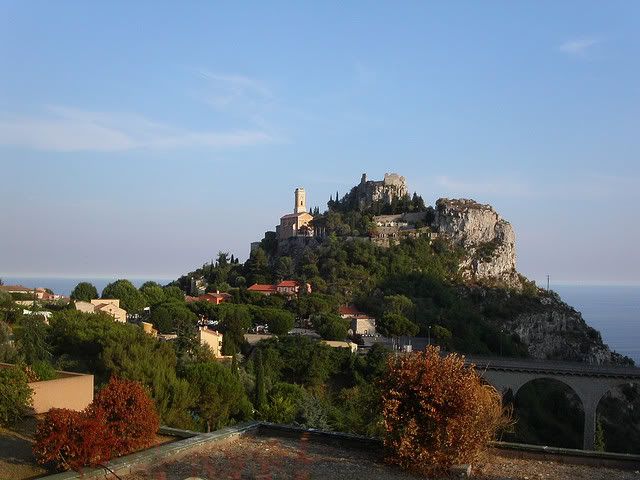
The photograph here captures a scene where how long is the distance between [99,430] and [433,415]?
147 inches

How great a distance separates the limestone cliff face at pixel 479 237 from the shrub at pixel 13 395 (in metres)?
61.1

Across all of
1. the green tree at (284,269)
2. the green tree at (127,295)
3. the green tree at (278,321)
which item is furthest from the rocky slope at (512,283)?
the green tree at (127,295)

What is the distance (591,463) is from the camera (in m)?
7.96

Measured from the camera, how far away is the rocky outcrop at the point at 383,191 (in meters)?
81.3

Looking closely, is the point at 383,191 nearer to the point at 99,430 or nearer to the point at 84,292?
the point at 84,292

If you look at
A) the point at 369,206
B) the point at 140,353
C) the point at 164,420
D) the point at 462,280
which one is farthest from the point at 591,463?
the point at 369,206

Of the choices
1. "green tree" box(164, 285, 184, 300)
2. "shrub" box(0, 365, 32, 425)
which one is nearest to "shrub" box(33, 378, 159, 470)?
"shrub" box(0, 365, 32, 425)

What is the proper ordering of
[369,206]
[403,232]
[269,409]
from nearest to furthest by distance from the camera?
[269,409] < [403,232] < [369,206]

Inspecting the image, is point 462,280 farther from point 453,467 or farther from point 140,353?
point 453,467

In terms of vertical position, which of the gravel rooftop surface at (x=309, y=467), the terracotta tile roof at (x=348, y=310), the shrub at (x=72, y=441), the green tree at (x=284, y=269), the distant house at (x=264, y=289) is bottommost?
the gravel rooftop surface at (x=309, y=467)

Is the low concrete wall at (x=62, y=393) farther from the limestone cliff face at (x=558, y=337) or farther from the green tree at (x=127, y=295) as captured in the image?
the limestone cliff face at (x=558, y=337)

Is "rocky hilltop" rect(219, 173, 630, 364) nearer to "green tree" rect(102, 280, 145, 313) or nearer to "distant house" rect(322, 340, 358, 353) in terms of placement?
"distant house" rect(322, 340, 358, 353)

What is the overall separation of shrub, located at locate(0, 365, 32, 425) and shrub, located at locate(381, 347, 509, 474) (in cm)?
564

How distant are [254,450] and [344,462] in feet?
4.00
